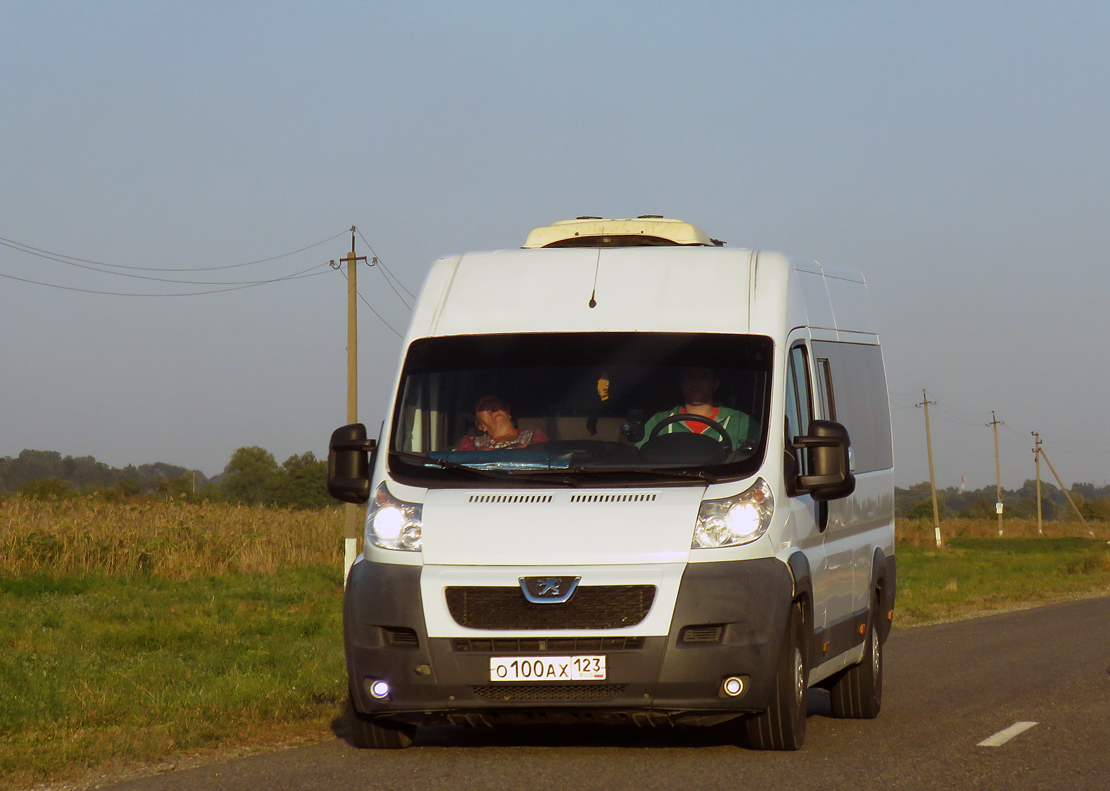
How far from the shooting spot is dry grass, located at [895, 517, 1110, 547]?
277ft

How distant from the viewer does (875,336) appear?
1125cm

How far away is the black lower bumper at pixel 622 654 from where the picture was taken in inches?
275

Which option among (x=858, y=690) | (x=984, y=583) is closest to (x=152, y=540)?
(x=858, y=690)

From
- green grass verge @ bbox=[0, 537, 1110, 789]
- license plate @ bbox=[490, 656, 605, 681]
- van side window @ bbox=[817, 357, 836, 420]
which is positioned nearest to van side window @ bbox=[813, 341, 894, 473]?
van side window @ bbox=[817, 357, 836, 420]

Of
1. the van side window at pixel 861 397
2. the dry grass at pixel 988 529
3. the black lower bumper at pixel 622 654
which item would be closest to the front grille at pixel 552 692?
the black lower bumper at pixel 622 654

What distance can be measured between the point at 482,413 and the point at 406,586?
3.97 ft

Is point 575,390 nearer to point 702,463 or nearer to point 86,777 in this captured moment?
point 702,463

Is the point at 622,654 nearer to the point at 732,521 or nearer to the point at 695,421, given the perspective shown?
the point at 732,521

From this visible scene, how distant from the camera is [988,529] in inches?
3888

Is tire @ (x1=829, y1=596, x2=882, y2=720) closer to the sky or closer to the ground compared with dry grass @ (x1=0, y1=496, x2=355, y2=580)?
closer to the ground

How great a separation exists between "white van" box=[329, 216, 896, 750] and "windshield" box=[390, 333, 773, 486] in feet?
0.04

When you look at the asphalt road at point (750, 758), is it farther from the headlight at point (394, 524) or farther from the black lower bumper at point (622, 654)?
the headlight at point (394, 524)

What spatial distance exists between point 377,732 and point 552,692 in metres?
1.25

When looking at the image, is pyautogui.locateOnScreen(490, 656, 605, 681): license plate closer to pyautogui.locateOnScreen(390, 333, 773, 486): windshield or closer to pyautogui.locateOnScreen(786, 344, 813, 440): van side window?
pyautogui.locateOnScreen(390, 333, 773, 486): windshield
